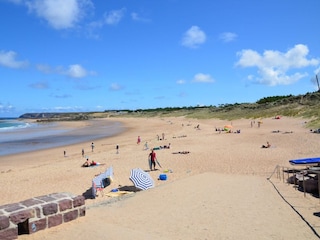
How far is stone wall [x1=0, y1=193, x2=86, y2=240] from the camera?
5996 millimetres

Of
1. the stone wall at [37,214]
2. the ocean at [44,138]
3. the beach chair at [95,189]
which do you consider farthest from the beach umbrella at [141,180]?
the ocean at [44,138]

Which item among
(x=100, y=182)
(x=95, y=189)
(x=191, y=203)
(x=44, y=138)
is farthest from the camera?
(x=44, y=138)

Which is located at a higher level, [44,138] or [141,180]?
[141,180]

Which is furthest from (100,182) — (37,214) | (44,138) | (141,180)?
(44,138)

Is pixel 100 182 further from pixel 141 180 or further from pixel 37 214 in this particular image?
pixel 37 214

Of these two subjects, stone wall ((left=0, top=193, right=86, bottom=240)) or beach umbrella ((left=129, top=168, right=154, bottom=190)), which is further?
beach umbrella ((left=129, top=168, right=154, bottom=190))

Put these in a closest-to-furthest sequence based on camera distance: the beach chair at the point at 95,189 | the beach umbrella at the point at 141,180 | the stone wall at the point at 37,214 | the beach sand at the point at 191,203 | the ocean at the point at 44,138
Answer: the stone wall at the point at 37,214
the beach sand at the point at 191,203
the beach chair at the point at 95,189
the beach umbrella at the point at 141,180
the ocean at the point at 44,138

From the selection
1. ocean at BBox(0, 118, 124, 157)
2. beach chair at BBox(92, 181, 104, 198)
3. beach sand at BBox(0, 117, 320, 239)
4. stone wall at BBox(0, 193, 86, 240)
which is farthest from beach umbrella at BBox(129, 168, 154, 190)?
ocean at BBox(0, 118, 124, 157)

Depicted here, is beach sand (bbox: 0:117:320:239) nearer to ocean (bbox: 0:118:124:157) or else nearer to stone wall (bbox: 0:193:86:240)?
stone wall (bbox: 0:193:86:240)

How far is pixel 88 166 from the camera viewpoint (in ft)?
62.7

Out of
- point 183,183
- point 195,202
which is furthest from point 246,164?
point 195,202

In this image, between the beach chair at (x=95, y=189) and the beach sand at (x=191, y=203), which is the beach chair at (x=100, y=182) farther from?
the beach sand at (x=191, y=203)

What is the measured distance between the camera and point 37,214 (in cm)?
644

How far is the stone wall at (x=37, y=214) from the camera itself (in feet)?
19.7
